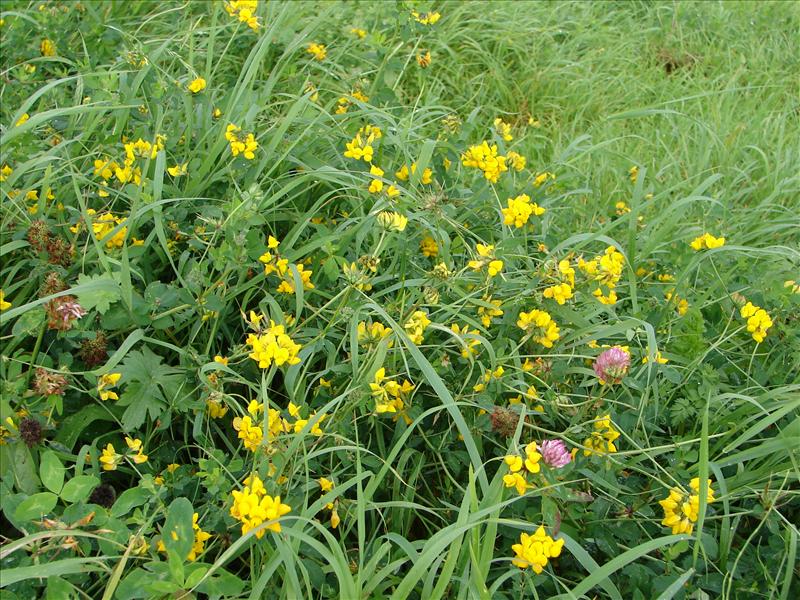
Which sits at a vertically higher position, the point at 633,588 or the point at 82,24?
the point at 82,24

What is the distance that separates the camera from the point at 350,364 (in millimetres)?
1634

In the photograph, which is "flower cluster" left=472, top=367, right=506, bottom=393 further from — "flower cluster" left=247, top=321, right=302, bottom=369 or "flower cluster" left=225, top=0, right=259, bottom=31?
"flower cluster" left=225, top=0, right=259, bottom=31

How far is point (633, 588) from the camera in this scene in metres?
1.50

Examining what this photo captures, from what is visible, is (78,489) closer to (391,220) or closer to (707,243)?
(391,220)

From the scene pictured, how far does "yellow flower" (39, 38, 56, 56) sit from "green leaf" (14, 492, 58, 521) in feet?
5.37

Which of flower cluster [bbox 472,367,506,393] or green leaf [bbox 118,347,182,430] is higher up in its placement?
green leaf [bbox 118,347,182,430]

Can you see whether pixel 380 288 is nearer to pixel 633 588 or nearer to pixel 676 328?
pixel 676 328

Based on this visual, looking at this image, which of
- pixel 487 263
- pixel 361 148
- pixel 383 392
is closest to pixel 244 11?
pixel 361 148

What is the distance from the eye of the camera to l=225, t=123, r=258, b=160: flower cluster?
186cm

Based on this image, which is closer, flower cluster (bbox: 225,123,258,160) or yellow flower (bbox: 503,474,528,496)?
yellow flower (bbox: 503,474,528,496)

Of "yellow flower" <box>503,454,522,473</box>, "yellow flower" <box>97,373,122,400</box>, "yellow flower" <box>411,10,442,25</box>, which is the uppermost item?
"yellow flower" <box>411,10,442,25</box>

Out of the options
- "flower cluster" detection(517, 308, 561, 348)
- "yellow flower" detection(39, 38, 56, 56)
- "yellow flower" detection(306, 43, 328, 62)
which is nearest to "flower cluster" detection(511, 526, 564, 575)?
"flower cluster" detection(517, 308, 561, 348)

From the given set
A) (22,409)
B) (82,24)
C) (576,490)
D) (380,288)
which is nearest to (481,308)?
(380,288)

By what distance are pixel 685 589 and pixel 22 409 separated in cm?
122
